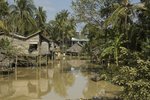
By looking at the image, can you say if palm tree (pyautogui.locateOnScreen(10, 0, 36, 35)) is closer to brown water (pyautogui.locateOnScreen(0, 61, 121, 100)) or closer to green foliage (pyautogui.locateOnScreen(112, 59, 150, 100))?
brown water (pyautogui.locateOnScreen(0, 61, 121, 100))

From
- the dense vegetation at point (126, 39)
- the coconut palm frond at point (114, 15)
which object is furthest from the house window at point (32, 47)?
the coconut palm frond at point (114, 15)

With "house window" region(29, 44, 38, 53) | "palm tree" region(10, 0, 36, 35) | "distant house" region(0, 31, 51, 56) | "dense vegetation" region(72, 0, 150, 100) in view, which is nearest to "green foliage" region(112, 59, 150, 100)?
"dense vegetation" region(72, 0, 150, 100)

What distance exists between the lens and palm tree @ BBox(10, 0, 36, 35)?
50812 millimetres

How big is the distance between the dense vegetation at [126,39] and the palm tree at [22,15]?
1655cm

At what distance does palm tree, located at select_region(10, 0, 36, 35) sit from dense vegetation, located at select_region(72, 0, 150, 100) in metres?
16.5

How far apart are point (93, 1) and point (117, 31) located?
748cm

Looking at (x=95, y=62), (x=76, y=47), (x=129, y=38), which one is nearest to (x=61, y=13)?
(x=76, y=47)

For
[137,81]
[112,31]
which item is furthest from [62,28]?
[137,81]

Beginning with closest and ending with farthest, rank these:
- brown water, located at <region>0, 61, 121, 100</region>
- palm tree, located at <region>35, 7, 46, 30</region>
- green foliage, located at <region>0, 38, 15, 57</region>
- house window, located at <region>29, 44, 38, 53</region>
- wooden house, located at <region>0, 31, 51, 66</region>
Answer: brown water, located at <region>0, 61, 121, 100</region>, green foliage, located at <region>0, 38, 15, 57</region>, wooden house, located at <region>0, 31, 51, 66</region>, house window, located at <region>29, 44, 38, 53</region>, palm tree, located at <region>35, 7, 46, 30</region>

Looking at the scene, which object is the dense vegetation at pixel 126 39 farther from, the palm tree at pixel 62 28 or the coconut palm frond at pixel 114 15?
the palm tree at pixel 62 28

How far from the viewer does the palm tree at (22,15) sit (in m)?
50.8

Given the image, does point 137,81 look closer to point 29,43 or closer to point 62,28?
point 29,43

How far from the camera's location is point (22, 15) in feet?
167

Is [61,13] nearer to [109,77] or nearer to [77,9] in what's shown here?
[77,9]
